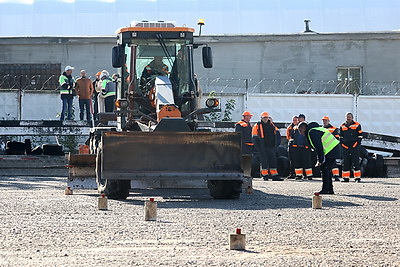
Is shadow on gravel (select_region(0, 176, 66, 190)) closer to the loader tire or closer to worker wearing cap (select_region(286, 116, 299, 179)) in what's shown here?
worker wearing cap (select_region(286, 116, 299, 179))

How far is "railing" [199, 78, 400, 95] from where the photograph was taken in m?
35.3

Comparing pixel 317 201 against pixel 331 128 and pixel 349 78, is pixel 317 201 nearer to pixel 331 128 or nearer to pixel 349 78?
pixel 331 128

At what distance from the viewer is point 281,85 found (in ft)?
117

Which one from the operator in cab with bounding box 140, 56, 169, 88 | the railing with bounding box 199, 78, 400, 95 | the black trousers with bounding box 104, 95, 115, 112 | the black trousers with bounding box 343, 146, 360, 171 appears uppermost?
the railing with bounding box 199, 78, 400, 95

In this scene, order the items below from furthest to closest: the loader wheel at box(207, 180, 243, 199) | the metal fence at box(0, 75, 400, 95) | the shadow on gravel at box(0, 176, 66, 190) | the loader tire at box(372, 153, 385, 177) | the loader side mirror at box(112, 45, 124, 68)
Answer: the metal fence at box(0, 75, 400, 95) < the loader tire at box(372, 153, 385, 177) < the shadow on gravel at box(0, 176, 66, 190) < the loader side mirror at box(112, 45, 124, 68) < the loader wheel at box(207, 180, 243, 199)

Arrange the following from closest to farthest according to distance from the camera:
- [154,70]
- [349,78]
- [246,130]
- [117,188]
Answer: [117,188]
[154,70]
[246,130]
[349,78]

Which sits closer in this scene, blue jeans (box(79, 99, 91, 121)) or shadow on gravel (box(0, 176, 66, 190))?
shadow on gravel (box(0, 176, 66, 190))

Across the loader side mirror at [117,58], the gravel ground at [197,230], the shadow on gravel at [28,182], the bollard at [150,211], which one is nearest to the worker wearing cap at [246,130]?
the shadow on gravel at [28,182]

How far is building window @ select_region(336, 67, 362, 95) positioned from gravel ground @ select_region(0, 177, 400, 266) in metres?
19.1

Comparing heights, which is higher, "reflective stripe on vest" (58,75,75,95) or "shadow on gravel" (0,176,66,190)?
"reflective stripe on vest" (58,75,75,95)

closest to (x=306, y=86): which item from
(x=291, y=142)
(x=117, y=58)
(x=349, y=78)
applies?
(x=349, y=78)

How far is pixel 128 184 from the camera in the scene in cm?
1617

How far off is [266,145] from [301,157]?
135 cm

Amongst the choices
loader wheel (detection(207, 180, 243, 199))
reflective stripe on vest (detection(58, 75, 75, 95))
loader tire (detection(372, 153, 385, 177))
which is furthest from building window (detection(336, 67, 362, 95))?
loader wheel (detection(207, 180, 243, 199))
